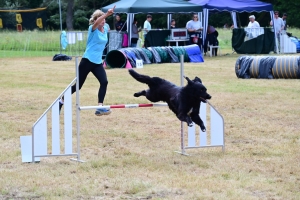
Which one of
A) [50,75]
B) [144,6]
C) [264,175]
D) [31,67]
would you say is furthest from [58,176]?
[144,6]

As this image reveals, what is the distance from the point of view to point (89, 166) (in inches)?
288

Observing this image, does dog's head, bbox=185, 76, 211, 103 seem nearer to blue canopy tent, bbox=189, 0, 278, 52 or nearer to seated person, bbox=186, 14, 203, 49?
seated person, bbox=186, 14, 203, 49

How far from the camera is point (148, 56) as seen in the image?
23109 mm

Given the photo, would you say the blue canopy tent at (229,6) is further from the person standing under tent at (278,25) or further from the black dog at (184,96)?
the black dog at (184,96)

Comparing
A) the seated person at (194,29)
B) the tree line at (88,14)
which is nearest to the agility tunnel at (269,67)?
the seated person at (194,29)

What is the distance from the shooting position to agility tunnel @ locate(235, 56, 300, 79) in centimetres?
1687

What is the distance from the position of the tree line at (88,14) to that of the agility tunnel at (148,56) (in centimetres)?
3160

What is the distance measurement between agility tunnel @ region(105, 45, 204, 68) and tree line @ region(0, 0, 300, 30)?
Result: 104 ft

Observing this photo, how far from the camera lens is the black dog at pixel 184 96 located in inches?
286

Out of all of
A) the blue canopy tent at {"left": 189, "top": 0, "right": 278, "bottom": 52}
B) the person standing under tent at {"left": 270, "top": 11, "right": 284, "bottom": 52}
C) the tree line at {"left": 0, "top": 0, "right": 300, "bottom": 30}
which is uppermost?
the blue canopy tent at {"left": 189, "top": 0, "right": 278, "bottom": 52}

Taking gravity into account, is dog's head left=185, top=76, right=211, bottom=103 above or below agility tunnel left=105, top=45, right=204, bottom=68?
above

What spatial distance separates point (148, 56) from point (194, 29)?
4.00 meters

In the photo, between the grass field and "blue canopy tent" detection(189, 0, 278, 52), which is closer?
the grass field

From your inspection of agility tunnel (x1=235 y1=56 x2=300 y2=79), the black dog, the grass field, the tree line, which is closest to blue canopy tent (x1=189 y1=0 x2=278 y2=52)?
agility tunnel (x1=235 y1=56 x2=300 y2=79)
